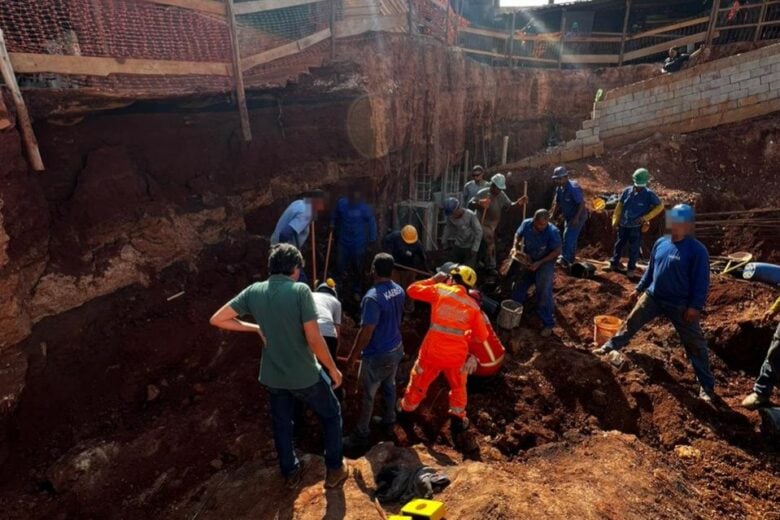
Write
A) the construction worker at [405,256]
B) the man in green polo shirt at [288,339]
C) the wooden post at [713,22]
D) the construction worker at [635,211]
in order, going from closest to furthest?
the man in green polo shirt at [288,339], the construction worker at [405,256], the construction worker at [635,211], the wooden post at [713,22]

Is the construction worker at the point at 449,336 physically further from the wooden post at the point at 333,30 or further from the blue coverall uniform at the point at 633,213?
the wooden post at the point at 333,30

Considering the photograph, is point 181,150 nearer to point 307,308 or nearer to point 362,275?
point 362,275

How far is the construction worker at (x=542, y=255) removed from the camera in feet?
18.9

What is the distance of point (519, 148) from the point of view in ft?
47.1

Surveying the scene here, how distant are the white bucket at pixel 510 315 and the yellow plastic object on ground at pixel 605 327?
96 cm

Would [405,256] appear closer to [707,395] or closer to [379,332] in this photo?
[379,332]

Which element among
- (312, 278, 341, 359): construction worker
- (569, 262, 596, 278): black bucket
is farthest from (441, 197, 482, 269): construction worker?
(312, 278, 341, 359): construction worker

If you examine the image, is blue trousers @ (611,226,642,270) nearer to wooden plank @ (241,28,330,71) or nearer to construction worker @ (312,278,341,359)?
construction worker @ (312,278,341,359)

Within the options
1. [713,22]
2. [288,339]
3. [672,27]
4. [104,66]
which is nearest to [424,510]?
[288,339]

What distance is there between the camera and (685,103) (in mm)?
10234

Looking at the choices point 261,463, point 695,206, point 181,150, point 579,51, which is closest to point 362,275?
point 181,150

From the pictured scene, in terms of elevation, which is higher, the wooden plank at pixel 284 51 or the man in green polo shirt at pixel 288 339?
the wooden plank at pixel 284 51

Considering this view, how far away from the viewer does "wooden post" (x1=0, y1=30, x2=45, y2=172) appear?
3.73 m

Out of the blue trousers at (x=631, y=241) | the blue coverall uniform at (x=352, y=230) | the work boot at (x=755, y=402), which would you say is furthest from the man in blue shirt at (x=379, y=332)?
the blue trousers at (x=631, y=241)
